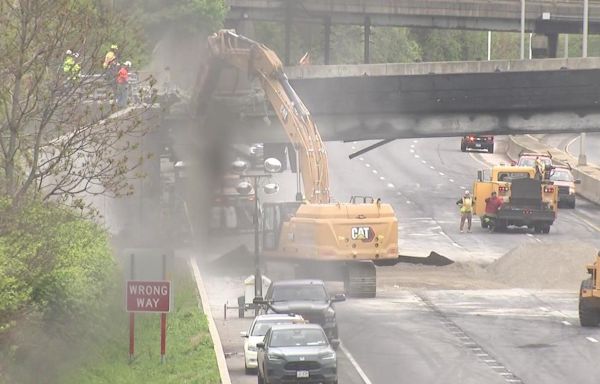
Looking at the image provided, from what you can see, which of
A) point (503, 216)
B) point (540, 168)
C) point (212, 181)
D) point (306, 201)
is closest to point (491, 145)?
point (540, 168)

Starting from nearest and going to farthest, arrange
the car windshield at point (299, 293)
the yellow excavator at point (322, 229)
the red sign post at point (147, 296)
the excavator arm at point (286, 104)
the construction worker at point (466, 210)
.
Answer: the red sign post at point (147, 296) → the car windshield at point (299, 293) → the yellow excavator at point (322, 229) → the excavator arm at point (286, 104) → the construction worker at point (466, 210)

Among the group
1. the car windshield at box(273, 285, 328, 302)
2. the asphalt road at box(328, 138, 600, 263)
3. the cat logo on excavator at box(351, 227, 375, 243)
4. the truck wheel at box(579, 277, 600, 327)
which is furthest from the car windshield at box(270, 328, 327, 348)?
the asphalt road at box(328, 138, 600, 263)

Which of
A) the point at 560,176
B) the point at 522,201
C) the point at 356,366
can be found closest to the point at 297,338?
the point at 356,366

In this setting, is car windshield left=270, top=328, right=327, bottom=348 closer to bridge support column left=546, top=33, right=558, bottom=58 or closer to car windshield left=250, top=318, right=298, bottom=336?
car windshield left=250, top=318, right=298, bottom=336

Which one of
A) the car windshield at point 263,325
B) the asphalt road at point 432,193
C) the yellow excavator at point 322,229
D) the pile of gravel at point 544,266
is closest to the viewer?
the car windshield at point 263,325

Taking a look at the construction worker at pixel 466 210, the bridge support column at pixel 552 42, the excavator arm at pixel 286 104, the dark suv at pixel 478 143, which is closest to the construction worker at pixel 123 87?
the excavator arm at pixel 286 104

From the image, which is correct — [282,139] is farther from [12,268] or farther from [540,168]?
[12,268]

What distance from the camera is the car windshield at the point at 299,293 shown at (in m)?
39.1

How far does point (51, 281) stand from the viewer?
27250mm

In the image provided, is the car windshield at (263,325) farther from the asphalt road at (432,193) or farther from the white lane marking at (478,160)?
the white lane marking at (478,160)

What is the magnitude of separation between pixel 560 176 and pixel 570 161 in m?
19.2

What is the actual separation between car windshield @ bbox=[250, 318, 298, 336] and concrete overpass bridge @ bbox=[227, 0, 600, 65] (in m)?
79.6

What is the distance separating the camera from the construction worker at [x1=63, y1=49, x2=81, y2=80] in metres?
29.4

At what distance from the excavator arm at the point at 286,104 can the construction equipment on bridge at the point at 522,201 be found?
16042 mm
